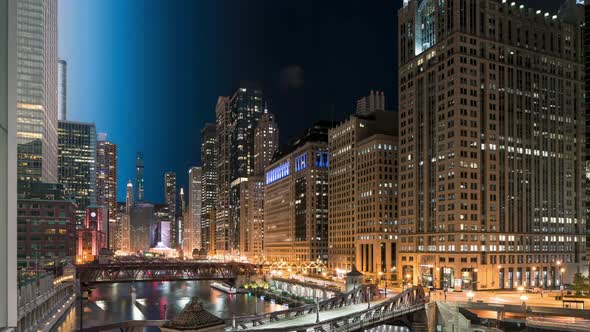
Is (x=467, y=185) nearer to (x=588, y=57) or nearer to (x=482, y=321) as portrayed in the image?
(x=482, y=321)

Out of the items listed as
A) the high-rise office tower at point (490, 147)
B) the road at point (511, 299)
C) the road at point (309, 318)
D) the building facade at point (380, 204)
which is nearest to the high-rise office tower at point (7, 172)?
the road at point (309, 318)

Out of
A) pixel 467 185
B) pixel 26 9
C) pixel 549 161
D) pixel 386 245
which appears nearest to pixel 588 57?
pixel 549 161

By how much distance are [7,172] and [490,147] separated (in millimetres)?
150972

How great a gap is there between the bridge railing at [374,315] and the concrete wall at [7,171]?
48913 mm

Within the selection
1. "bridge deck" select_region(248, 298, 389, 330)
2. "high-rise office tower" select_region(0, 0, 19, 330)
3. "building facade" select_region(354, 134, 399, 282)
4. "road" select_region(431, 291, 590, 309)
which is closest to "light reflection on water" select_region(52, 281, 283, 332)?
"bridge deck" select_region(248, 298, 389, 330)

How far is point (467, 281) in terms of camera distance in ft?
456

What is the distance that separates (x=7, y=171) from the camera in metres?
7.84

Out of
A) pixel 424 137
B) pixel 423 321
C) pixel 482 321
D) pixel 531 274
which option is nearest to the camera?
pixel 423 321

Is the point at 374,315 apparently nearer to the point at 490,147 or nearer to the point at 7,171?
the point at 7,171

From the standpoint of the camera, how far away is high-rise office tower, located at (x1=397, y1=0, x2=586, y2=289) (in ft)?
480

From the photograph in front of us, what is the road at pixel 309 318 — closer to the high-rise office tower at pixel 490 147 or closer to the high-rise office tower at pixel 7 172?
the high-rise office tower at pixel 7 172

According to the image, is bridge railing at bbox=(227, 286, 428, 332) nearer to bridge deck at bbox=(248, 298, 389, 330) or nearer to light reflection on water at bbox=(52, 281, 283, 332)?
bridge deck at bbox=(248, 298, 389, 330)

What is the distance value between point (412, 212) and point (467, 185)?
2279 centimetres

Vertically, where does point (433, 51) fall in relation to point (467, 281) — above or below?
above
